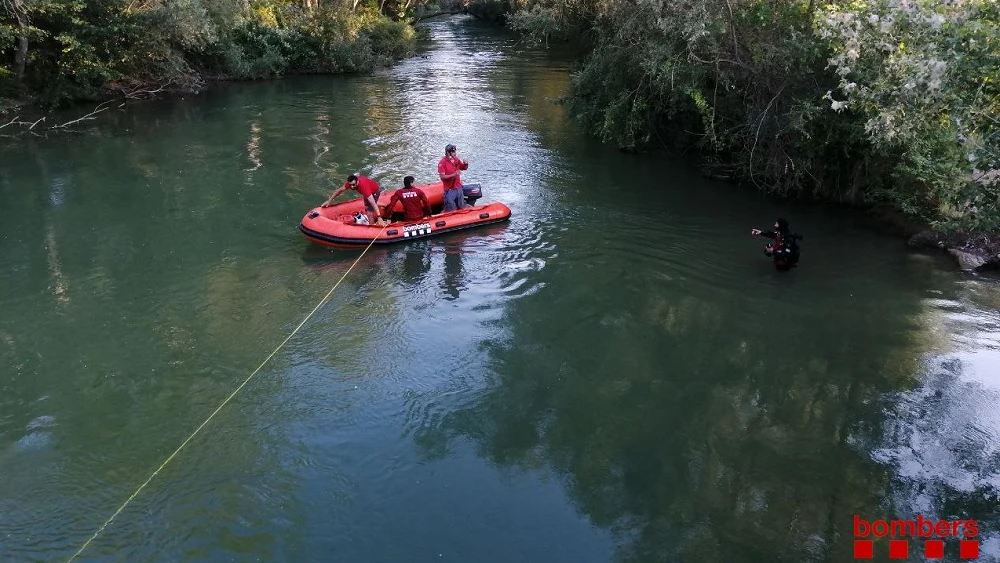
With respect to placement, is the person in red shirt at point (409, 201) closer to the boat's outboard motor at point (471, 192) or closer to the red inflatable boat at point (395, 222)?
the red inflatable boat at point (395, 222)

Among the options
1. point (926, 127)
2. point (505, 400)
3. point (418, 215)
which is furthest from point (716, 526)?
point (418, 215)

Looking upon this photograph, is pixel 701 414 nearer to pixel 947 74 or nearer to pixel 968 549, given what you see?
pixel 968 549

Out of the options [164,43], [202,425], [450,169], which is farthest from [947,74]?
[164,43]

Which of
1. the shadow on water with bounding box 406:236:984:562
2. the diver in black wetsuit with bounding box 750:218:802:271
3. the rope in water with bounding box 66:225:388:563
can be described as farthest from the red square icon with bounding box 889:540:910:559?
the rope in water with bounding box 66:225:388:563

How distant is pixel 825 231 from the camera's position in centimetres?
1299

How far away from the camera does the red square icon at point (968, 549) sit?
6293 mm

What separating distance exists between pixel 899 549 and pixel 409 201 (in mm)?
8607

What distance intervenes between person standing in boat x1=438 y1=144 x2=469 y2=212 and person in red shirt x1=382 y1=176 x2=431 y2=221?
1.82 ft

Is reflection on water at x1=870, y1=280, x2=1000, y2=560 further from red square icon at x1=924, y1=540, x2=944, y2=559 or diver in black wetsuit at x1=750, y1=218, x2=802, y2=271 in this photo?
diver in black wetsuit at x1=750, y1=218, x2=802, y2=271

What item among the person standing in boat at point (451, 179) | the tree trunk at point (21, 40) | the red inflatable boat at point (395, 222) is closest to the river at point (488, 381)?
the red inflatable boat at point (395, 222)

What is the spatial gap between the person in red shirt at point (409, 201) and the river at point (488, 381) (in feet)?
2.06

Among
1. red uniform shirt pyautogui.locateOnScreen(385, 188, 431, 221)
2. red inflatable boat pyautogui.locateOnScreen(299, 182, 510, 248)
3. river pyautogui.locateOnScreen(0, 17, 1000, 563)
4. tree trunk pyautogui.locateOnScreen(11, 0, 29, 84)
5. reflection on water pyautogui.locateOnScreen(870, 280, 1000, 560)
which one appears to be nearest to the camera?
river pyautogui.locateOnScreen(0, 17, 1000, 563)

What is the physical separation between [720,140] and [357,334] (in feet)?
29.2

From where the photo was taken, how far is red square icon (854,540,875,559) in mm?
6258
